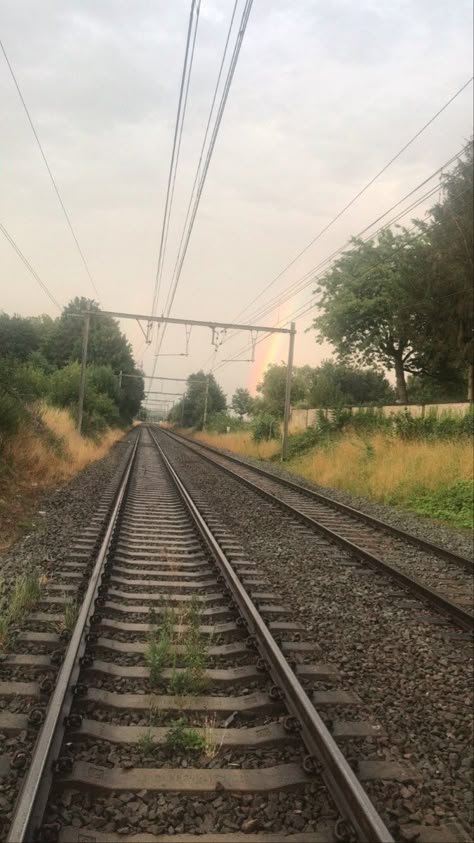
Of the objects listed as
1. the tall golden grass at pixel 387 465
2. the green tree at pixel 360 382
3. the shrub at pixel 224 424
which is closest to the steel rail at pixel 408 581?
the tall golden grass at pixel 387 465

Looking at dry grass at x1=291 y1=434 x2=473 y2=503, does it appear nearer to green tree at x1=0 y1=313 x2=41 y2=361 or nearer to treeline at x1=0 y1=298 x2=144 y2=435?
treeline at x1=0 y1=298 x2=144 y2=435

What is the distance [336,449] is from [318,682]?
1856 cm

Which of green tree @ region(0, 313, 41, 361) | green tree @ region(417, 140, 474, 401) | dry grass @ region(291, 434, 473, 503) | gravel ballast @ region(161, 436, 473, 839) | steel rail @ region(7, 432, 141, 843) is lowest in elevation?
gravel ballast @ region(161, 436, 473, 839)

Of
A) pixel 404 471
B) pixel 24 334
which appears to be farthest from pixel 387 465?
pixel 24 334

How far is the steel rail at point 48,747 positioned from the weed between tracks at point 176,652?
0.50m

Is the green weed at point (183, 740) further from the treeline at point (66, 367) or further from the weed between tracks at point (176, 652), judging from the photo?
the treeline at point (66, 367)

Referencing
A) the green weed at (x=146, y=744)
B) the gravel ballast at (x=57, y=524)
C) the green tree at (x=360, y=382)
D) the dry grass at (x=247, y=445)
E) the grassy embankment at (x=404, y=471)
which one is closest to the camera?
the green weed at (x=146, y=744)

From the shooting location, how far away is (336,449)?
73.0 feet

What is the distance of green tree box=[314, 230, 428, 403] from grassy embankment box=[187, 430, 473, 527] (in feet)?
36.6

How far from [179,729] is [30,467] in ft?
40.5

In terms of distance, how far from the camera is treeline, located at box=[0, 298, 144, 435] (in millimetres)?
15711

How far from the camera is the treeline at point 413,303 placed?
11367 millimetres

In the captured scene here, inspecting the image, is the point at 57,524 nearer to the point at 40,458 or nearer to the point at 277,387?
the point at 40,458

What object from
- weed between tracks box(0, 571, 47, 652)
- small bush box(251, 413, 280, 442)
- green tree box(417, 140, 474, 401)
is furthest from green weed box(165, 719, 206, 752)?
small bush box(251, 413, 280, 442)
